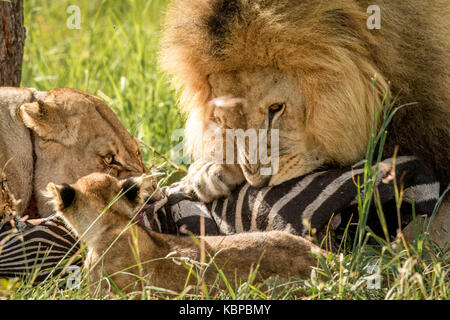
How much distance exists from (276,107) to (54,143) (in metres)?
1.13

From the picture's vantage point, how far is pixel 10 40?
414 centimetres

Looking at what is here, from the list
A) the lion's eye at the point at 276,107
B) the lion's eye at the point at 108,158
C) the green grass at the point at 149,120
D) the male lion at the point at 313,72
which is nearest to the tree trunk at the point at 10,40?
the green grass at the point at 149,120

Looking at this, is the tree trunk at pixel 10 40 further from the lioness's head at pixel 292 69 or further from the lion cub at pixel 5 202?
the lioness's head at pixel 292 69

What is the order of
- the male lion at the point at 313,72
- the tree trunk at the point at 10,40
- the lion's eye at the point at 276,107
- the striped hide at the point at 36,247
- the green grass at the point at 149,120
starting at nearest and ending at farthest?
the green grass at the point at 149,120, the striped hide at the point at 36,247, the male lion at the point at 313,72, the lion's eye at the point at 276,107, the tree trunk at the point at 10,40

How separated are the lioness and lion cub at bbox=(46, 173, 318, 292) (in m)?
0.63

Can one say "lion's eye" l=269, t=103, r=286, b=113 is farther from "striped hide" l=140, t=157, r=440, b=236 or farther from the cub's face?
"striped hide" l=140, t=157, r=440, b=236

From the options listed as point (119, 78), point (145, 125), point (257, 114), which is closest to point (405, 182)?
point (257, 114)

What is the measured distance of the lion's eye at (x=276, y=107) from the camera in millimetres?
3199

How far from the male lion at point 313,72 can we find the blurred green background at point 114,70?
104 centimetres

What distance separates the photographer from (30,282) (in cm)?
273

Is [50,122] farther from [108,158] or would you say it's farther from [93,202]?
[93,202]
